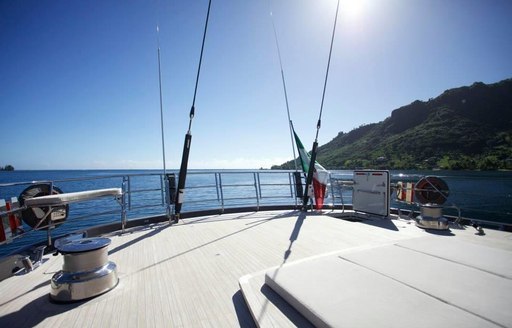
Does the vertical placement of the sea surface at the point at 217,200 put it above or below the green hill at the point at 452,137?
below

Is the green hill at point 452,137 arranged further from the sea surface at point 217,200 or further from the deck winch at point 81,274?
the deck winch at point 81,274

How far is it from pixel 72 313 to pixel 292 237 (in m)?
2.57

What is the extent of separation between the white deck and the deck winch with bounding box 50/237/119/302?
7cm

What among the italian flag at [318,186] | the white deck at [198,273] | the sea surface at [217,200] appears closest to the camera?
the white deck at [198,273]

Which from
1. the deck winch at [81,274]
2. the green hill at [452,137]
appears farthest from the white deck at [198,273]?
the green hill at [452,137]

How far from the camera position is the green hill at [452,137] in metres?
41.9

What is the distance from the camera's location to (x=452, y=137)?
45.8 metres

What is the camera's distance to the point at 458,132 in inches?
1825

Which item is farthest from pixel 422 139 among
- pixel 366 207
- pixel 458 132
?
pixel 366 207

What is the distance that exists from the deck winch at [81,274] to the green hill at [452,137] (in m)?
37.4

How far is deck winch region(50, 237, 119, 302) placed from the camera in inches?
75.9

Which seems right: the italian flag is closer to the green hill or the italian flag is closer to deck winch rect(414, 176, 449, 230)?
deck winch rect(414, 176, 449, 230)

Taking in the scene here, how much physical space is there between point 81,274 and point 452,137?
5792 cm

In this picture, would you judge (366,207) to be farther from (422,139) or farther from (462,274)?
(422,139)
